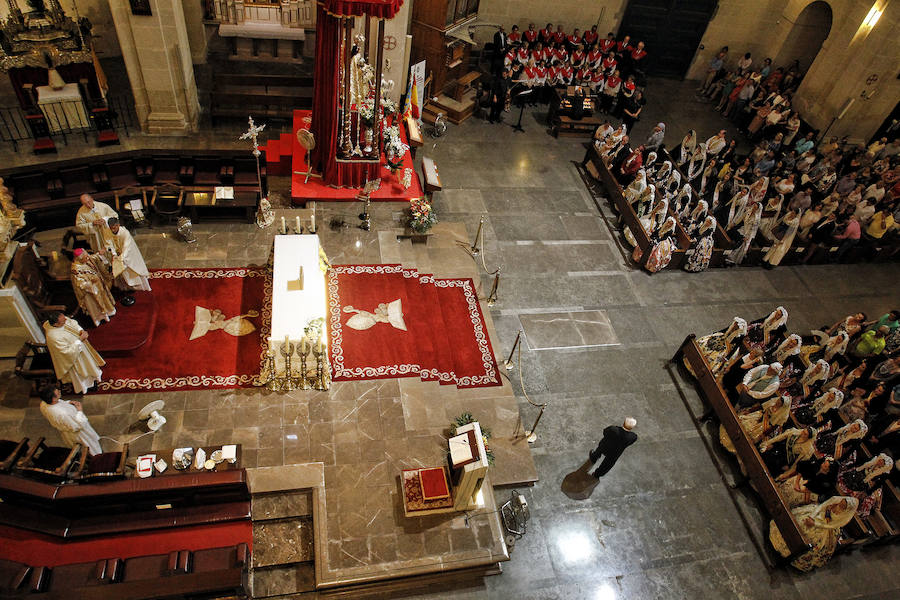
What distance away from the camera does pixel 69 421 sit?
6531 mm

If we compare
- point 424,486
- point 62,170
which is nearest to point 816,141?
point 424,486

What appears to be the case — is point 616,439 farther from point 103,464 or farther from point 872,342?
point 103,464

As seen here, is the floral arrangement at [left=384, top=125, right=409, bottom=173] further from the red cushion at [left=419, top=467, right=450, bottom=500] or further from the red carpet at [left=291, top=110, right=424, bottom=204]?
the red cushion at [left=419, top=467, right=450, bottom=500]

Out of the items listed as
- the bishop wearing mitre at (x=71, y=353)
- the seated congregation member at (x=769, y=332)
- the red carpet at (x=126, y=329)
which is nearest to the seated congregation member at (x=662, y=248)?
the seated congregation member at (x=769, y=332)

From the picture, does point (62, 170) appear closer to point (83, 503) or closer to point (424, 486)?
point (83, 503)

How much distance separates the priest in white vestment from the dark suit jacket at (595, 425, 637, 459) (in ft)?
20.6

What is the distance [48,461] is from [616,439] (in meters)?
6.90

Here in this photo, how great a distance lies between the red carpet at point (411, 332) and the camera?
8.65 m

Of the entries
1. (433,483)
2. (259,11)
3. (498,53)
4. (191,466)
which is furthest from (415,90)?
(191,466)

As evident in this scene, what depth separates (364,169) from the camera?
10.9 metres

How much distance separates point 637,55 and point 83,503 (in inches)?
638

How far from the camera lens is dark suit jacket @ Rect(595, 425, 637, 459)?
7.65 meters

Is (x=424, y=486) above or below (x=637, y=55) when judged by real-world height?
below

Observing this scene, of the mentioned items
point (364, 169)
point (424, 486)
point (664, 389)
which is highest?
point (364, 169)
